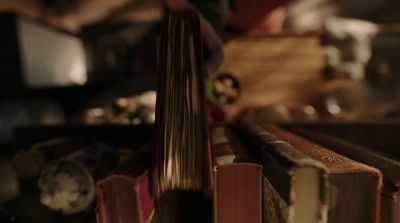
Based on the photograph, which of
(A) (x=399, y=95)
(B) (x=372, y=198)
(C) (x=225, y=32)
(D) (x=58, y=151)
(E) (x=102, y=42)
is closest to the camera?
(B) (x=372, y=198)

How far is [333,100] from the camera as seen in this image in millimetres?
1071

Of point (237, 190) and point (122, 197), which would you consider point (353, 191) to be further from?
point (122, 197)

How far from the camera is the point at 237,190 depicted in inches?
14.5

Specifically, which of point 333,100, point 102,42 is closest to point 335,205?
point 333,100

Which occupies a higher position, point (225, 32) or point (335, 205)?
point (225, 32)

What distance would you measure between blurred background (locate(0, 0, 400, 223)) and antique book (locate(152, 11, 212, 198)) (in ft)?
0.86

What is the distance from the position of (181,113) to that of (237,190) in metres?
0.13

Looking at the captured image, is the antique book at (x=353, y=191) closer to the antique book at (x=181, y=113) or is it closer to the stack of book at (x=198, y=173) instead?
the stack of book at (x=198, y=173)

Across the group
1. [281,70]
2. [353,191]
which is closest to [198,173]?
[353,191]

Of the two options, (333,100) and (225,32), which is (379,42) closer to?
(333,100)

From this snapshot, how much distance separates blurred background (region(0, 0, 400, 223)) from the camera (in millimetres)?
690

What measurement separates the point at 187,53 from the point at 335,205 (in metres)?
0.28

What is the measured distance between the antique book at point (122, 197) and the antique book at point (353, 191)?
0.24 m

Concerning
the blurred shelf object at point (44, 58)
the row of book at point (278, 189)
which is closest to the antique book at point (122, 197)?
the row of book at point (278, 189)
